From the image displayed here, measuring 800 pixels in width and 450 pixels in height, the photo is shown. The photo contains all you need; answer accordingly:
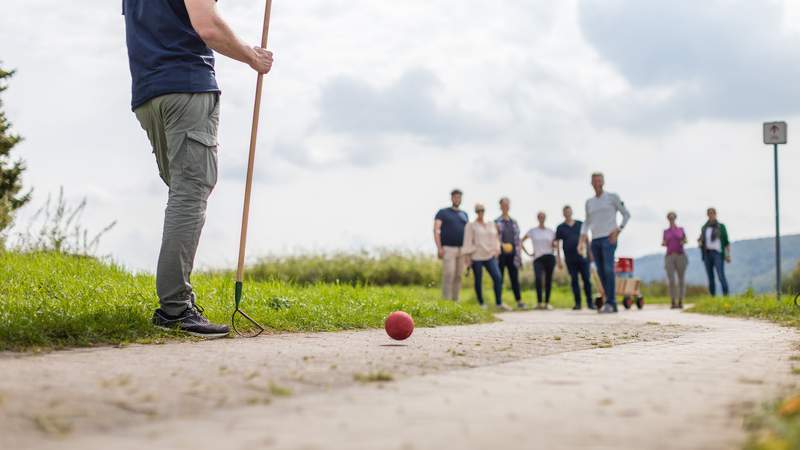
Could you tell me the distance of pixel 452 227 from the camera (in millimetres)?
16797

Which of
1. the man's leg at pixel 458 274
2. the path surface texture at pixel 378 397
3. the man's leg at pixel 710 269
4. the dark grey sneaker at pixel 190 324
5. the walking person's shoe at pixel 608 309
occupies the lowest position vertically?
the path surface texture at pixel 378 397

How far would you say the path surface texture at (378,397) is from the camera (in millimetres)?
2887

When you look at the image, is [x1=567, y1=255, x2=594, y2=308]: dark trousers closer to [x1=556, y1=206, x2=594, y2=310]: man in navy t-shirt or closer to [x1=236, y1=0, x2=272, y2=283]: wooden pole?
[x1=556, y1=206, x2=594, y2=310]: man in navy t-shirt

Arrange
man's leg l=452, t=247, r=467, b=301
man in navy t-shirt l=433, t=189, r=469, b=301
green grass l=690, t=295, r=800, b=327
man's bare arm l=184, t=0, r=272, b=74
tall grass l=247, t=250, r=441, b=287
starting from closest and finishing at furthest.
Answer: man's bare arm l=184, t=0, r=272, b=74 < green grass l=690, t=295, r=800, b=327 < man in navy t-shirt l=433, t=189, r=469, b=301 < man's leg l=452, t=247, r=467, b=301 < tall grass l=247, t=250, r=441, b=287

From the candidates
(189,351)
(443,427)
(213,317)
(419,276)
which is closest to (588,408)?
(443,427)

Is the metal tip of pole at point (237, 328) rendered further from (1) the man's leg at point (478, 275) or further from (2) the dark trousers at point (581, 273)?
(2) the dark trousers at point (581, 273)

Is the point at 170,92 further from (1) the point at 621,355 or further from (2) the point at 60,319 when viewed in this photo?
(1) the point at 621,355

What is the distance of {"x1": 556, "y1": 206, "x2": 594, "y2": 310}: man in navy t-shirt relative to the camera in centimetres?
1867

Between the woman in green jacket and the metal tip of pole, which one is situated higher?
the woman in green jacket

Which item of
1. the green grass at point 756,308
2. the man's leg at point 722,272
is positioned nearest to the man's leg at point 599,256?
the green grass at point 756,308

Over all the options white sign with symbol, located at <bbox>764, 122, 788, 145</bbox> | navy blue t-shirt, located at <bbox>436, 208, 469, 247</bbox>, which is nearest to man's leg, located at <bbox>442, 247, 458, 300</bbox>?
navy blue t-shirt, located at <bbox>436, 208, 469, 247</bbox>

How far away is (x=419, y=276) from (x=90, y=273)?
16.8 m

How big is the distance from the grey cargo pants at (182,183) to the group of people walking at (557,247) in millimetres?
9956

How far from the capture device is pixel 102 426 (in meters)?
3.18
